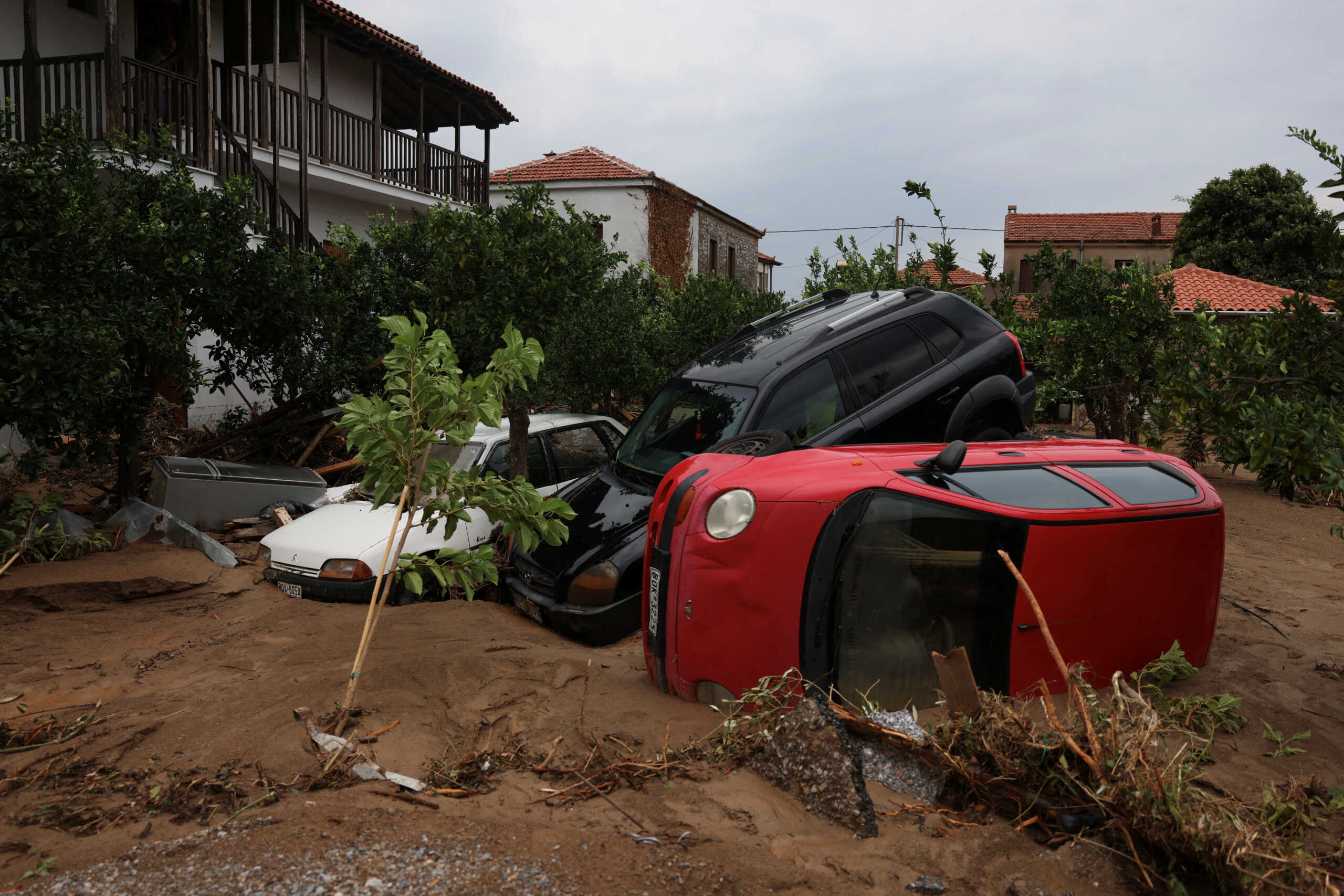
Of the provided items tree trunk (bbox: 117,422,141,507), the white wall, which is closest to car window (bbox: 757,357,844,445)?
tree trunk (bbox: 117,422,141,507)

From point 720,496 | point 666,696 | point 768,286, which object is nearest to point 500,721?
point 666,696

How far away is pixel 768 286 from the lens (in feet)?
172

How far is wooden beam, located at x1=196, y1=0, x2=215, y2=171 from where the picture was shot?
13.1 metres

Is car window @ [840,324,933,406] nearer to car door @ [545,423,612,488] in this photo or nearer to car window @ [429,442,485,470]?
car door @ [545,423,612,488]

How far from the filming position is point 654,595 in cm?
447

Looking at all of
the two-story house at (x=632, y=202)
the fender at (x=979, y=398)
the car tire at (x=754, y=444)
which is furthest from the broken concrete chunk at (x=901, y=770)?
the two-story house at (x=632, y=202)

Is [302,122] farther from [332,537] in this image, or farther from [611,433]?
[332,537]

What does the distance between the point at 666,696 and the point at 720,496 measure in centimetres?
110

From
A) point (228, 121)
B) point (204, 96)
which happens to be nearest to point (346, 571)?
point (204, 96)

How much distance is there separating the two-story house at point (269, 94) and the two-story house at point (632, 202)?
659 centimetres

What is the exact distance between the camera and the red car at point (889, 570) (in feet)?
13.4

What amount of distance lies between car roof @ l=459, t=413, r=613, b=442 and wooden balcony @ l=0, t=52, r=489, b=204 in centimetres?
451

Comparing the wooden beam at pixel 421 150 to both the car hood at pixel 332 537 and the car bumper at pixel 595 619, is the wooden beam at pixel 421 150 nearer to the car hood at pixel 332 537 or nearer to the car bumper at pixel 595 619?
the car hood at pixel 332 537

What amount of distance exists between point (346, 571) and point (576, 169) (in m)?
24.4
